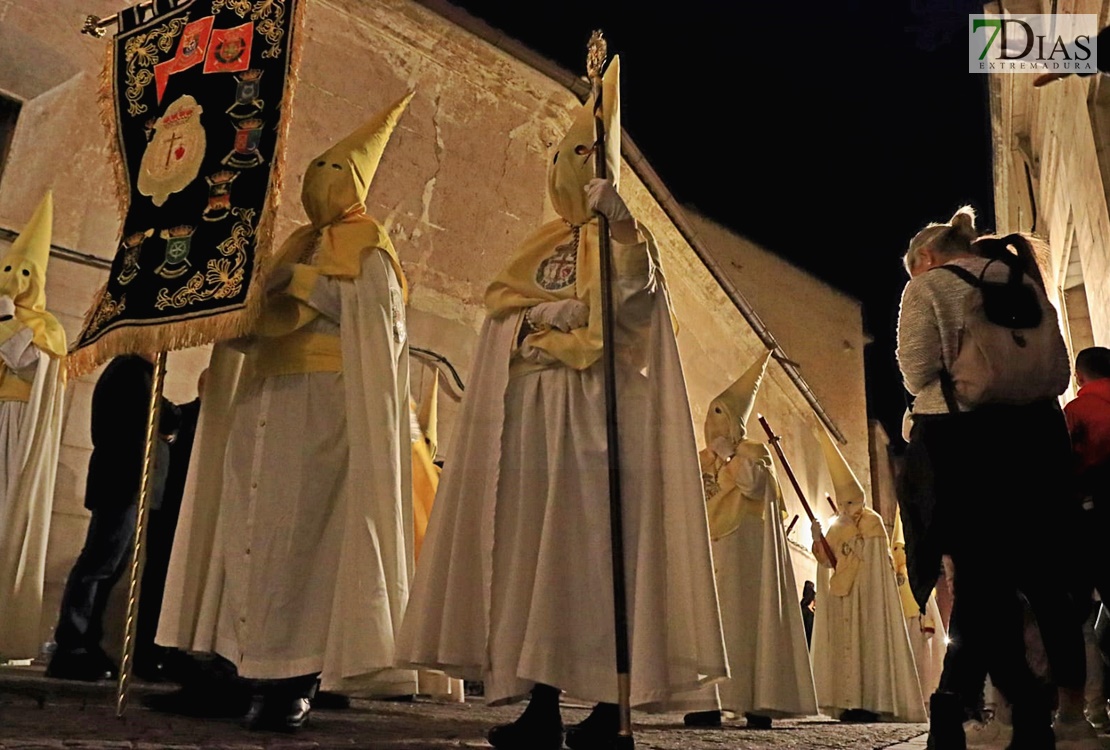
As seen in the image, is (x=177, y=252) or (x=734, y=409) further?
(x=734, y=409)

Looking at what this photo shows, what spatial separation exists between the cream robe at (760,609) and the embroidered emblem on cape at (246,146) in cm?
300

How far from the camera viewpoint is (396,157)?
309 inches

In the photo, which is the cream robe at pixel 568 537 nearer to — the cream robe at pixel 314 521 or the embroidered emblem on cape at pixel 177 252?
the cream robe at pixel 314 521

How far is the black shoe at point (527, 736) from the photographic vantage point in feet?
8.44

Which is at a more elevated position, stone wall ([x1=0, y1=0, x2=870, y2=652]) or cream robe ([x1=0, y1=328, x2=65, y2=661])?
stone wall ([x1=0, y1=0, x2=870, y2=652])

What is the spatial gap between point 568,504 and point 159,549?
2.74 meters

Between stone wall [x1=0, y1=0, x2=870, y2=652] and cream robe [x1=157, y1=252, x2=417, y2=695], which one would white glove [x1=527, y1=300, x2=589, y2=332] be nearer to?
cream robe [x1=157, y1=252, x2=417, y2=695]

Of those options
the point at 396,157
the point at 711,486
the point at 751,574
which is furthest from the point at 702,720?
the point at 396,157

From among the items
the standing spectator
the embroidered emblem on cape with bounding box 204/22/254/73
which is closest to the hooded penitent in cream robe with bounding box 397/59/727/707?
the embroidered emblem on cape with bounding box 204/22/254/73

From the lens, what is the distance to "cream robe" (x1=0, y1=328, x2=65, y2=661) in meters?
4.60

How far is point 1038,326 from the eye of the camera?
2678 millimetres

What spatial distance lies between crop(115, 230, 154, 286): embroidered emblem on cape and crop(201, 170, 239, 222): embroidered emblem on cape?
0.25 m

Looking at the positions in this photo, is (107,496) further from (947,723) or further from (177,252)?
(947,723)

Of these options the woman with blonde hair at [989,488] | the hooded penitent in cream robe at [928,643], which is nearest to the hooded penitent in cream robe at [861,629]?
the hooded penitent in cream robe at [928,643]
